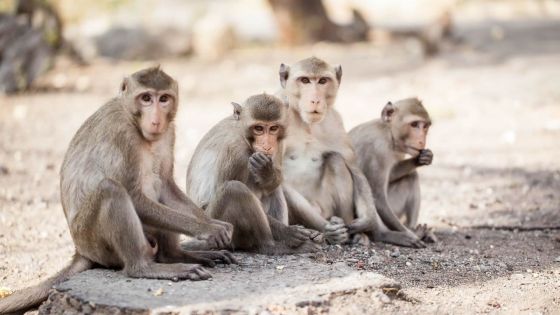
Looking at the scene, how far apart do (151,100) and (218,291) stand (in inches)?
53.3

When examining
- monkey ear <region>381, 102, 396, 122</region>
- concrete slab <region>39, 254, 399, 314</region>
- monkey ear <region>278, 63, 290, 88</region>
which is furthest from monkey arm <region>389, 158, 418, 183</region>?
concrete slab <region>39, 254, 399, 314</region>

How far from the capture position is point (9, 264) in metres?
7.79

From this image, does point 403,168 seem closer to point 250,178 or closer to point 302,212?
point 302,212

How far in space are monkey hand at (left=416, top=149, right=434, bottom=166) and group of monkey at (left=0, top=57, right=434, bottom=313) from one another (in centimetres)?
1

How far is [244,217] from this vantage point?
7000 millimetres

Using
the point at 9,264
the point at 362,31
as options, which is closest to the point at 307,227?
the point at 9,264

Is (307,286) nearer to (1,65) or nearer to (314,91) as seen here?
(314,91)

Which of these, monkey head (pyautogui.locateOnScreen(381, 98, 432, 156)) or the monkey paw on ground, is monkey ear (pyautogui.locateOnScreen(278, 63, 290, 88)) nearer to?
monkey head (pyautogui.locateOnScreen(381, 98, 432, 156))

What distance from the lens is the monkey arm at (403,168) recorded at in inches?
345

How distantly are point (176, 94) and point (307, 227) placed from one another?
2.30 metres

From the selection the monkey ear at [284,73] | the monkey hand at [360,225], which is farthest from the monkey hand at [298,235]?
the monkey ear at [284,73]

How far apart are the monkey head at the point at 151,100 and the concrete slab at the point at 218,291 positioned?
40.1 inches

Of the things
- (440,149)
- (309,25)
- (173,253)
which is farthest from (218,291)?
(309,25)

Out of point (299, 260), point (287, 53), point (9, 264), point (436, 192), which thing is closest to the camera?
point (299, 260)
